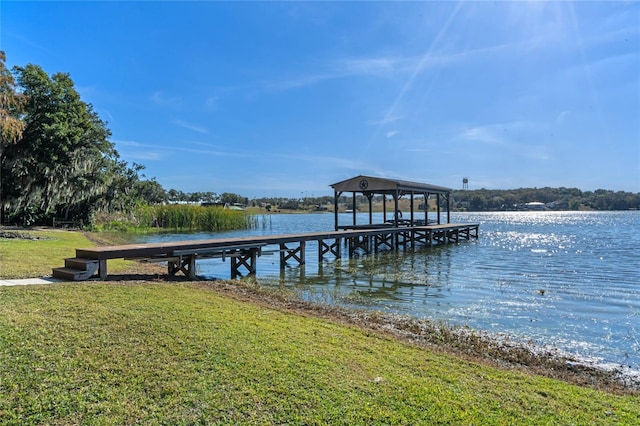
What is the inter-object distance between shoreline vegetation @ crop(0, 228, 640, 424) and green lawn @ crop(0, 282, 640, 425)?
0.05 feet

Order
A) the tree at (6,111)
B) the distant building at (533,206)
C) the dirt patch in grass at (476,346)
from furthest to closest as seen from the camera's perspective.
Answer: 1. the distant building at (533,206)
2. the tree at (6,111)
3. the dirt patch in grass at (476,346)

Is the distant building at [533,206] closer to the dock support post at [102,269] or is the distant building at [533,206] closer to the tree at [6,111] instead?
the tree at [6,111]

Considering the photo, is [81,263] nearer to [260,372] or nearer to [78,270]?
[78,270]

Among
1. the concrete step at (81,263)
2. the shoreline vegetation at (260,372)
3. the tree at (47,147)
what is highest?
the tree at (47,147)

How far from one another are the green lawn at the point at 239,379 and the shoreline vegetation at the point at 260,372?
2 centimetres

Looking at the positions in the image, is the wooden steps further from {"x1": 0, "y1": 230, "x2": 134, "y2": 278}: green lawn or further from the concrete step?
{"x1": 0, "y1": 230, "x2": 134, "y2": 278}: green lawn

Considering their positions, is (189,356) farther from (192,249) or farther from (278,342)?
(192,249)

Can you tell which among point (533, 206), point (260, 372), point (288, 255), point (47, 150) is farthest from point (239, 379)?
point (533, 206)

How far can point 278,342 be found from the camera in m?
5.43

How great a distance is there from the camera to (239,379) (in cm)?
420

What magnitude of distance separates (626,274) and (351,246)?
463 inches

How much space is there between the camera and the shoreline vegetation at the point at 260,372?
145 inches

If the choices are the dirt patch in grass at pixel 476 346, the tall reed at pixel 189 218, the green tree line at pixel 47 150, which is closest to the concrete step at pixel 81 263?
the dirt patch in grass at pixel 476 346

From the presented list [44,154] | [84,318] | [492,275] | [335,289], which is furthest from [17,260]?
[492,275]
